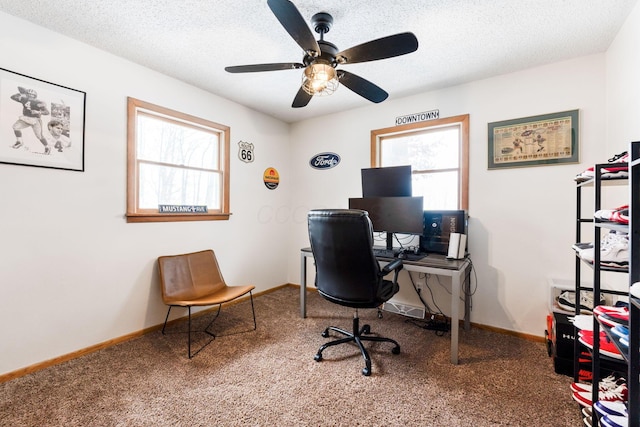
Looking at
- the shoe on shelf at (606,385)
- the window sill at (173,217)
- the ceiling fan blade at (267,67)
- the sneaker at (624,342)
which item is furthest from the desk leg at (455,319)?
the window sill at (173,217)

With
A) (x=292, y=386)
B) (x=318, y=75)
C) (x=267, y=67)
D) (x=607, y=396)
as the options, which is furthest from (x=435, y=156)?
(x=292, y=386)

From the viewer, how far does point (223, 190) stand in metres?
3.36

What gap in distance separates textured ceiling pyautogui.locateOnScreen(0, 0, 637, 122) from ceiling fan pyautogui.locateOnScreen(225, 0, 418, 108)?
28 centimetres

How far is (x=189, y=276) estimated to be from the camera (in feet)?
9.14

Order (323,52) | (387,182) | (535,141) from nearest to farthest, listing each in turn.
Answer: (323,52)
(535,141)
(387,182)

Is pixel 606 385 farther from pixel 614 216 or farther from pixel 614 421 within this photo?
pixel 614 216

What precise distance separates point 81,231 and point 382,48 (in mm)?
2660

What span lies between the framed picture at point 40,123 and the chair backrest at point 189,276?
111 centimetres

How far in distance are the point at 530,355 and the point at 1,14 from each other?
15.3ft

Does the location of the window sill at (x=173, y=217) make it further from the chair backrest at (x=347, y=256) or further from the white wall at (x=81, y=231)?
the chair backrest at (x=347, y=256)

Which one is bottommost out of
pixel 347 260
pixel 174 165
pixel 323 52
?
pixel 347 260

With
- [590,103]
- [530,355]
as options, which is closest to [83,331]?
[530,355]

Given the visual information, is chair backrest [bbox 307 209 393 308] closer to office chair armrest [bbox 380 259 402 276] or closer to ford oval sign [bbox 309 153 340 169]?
office chair armrest [bbox 380 259 402 276]

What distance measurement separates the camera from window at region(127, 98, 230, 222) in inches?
103
